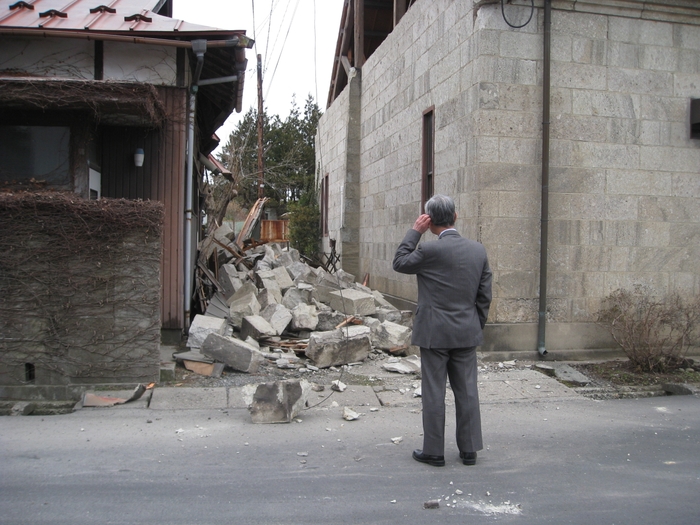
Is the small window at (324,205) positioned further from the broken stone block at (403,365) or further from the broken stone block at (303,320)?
the broken stone block at (403,365)

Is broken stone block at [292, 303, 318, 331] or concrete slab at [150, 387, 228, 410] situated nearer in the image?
concrete slab at [150, 387, 228, 410]

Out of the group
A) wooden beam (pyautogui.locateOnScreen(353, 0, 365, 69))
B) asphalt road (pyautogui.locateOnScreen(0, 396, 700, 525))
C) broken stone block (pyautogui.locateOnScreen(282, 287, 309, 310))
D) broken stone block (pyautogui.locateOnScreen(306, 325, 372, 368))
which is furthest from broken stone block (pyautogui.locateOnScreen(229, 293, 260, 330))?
wooden beam (pyautogui.locateOnScreen(353, 0, 365, 69))

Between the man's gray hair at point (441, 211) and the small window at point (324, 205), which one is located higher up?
the small window at point (324, 205)

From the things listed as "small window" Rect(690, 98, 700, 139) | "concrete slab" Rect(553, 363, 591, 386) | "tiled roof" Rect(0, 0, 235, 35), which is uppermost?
"tiled roof" Rect(0, 0, 235, 35)

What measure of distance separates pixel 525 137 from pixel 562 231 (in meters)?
1.32

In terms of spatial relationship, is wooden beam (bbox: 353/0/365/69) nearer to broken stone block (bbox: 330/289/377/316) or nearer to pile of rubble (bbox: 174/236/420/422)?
pile of rubble (bbox: 174/236/420/422)

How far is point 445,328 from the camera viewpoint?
435cm

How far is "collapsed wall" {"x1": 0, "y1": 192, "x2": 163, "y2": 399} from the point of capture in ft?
19.0

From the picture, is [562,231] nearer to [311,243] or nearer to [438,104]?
[438,104]

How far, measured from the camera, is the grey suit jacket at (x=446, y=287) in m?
4.36

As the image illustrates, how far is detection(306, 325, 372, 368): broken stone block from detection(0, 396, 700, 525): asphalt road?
4.96 ft

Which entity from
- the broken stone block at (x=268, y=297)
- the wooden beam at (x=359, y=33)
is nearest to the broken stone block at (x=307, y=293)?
the broken stone block at (x=268, y=297)

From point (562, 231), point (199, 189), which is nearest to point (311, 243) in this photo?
point (199, 189)

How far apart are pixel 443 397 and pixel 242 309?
15.9ft
